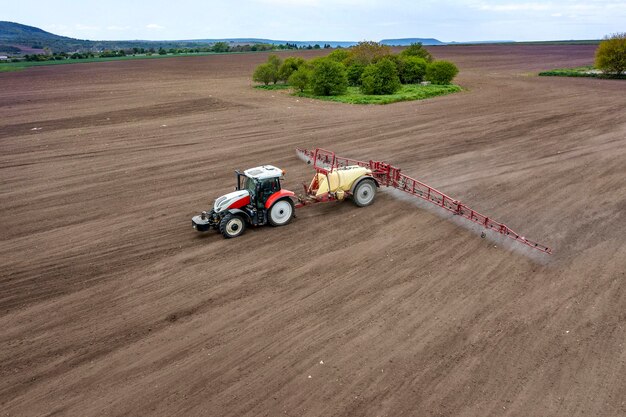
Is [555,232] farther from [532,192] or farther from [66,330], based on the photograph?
[66,330]

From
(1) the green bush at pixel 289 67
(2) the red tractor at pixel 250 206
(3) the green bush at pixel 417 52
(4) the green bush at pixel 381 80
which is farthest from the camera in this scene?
(3) the green bush at pixel 417 52

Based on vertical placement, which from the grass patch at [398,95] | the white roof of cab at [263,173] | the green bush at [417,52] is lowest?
the white roof of cab at [263,173]

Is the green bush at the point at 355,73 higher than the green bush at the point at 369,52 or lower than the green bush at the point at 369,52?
lower

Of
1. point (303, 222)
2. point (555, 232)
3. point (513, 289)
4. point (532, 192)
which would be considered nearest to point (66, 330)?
point (303, 222)

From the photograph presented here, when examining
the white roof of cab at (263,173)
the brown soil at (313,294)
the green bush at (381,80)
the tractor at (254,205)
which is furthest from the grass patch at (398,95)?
the white roof of cab at (263,173)

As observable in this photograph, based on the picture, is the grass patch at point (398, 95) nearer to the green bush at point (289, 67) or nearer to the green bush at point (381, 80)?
the green bush at point (381, 80)

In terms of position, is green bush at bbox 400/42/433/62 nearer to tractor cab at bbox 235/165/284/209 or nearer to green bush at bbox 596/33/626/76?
green bush at bbox 596/33/626/76
